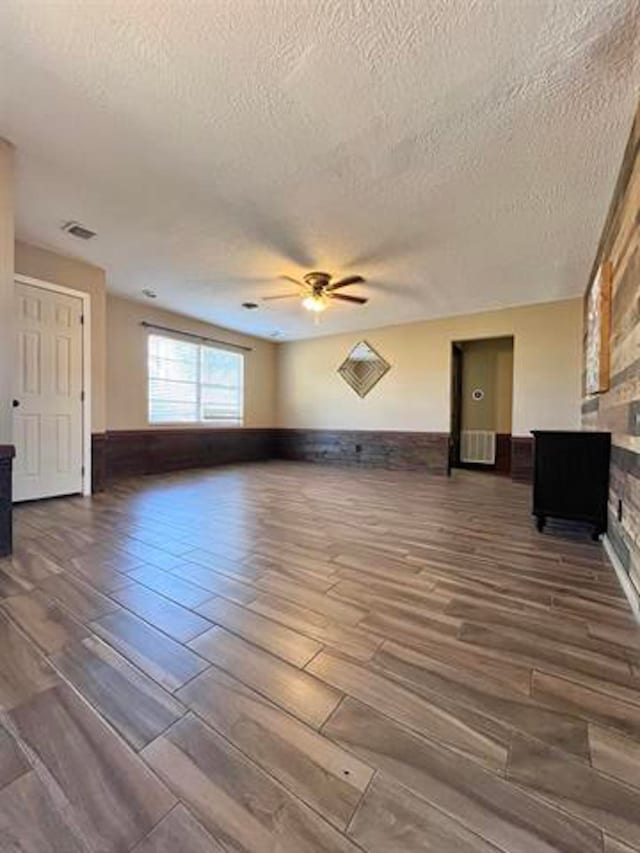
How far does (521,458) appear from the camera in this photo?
5.61 meters

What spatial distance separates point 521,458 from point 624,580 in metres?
3.77

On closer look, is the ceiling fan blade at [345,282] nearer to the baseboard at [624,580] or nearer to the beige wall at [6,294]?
the beige wall at [6,294]

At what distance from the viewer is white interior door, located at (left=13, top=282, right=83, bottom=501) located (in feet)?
12.4

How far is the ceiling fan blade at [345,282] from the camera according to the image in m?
4.35

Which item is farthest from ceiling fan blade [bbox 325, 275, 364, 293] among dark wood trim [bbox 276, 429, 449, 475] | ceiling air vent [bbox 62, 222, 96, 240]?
dark wood trim [bbox 276, 429, 449, 475]

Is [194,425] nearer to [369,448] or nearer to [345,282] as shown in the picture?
[369,448]

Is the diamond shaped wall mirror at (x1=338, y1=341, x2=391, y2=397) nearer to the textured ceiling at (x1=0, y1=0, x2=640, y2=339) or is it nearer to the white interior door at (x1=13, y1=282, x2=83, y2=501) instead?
the textured ceiling at (x1=0, y1=0, x2=640, y2=339)

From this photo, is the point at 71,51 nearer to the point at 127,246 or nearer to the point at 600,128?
the point at 127,246

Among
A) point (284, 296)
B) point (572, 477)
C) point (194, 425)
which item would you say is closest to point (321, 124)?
point (572, 477)

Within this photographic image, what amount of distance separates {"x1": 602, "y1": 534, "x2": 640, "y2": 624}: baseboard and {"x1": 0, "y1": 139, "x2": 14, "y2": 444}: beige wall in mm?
3642

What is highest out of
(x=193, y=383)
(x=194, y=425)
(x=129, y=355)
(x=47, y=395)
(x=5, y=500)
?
(x=129, y=355)

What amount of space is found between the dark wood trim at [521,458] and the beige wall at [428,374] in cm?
12

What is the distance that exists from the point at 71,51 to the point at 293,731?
113 inches

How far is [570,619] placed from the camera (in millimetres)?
1756
